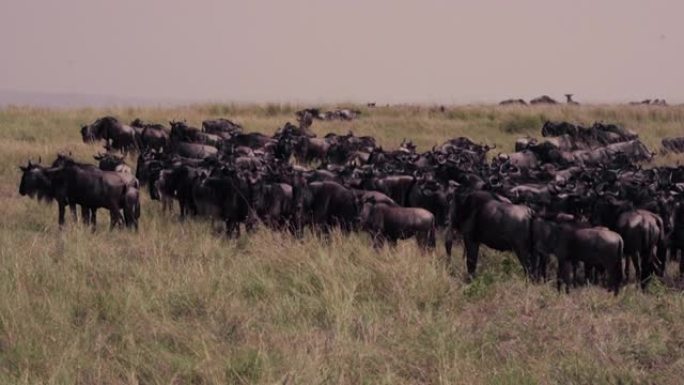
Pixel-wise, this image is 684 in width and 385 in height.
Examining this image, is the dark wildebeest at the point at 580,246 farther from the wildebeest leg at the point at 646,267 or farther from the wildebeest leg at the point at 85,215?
the wildebeest leg at the point at 85,215

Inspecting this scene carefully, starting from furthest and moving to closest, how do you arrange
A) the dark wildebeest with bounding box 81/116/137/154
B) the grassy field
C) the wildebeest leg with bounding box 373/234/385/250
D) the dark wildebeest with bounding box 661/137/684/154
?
1. the dark wildebeest with bounding box 661/137/684/154
2. the dark wildebeest with bounding box 81/116/137/154
3. the wildebeest leg with bounding box 373/234/385/250
4. the grassy field

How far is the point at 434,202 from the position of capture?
526 inches

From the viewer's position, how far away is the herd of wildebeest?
34.0 feet

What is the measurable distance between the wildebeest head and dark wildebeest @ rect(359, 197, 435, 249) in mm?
6295

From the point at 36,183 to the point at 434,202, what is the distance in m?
7.38

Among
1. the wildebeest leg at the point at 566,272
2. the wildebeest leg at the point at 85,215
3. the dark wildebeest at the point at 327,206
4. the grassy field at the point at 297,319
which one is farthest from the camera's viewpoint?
the wildebeest leg at the point at 85,215

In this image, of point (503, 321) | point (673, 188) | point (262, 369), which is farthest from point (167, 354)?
point (673, 188)

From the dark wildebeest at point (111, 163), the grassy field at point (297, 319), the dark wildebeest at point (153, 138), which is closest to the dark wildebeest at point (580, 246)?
the grassy field at point (297, 319)

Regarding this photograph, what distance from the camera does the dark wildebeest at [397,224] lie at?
11.4m

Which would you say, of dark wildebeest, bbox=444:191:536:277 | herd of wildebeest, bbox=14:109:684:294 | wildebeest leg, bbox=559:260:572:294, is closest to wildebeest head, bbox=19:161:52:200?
herd of wildebeest, bbox=14:109:684:294

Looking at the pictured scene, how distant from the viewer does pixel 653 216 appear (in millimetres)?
10688

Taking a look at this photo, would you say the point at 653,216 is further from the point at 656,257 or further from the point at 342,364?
the point at 342,364

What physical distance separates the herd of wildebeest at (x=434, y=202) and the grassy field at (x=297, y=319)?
0.60 m

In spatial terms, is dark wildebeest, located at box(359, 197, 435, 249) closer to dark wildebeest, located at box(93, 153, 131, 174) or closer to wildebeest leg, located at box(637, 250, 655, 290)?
wildebeest leg, located at box(637, 250, 655, 290)
